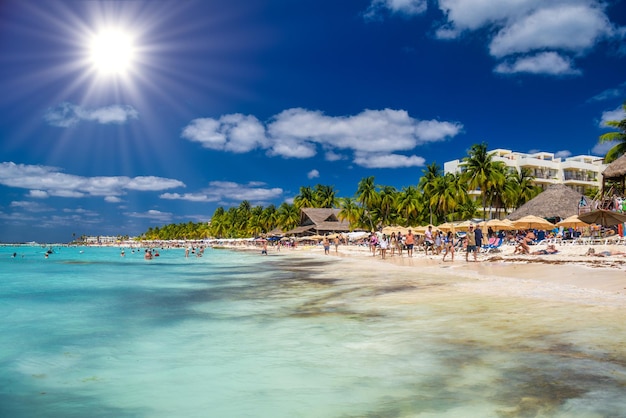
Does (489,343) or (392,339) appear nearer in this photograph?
(489,343)

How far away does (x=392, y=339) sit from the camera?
6.33 meters

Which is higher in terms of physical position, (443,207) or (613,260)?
(443,207)

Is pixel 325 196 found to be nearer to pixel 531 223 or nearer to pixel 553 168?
pixel 553 168

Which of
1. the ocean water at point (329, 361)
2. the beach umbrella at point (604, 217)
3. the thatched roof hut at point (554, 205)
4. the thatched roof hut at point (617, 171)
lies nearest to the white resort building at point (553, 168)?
the thatched roof hut at point (554, 205)

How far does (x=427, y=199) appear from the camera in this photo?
5819 cm

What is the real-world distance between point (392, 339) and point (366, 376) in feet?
5.37

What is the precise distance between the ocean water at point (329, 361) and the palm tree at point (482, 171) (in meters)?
41.2

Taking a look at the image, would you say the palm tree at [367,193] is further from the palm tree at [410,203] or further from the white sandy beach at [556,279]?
the white sandy beach at [556,279]

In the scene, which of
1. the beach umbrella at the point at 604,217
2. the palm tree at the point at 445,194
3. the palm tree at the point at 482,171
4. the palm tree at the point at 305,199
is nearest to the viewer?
the beach umbrella at the point at 604,217

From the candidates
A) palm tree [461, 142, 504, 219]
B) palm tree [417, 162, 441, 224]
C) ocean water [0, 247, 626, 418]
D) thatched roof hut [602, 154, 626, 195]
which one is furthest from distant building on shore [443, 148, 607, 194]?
ocean water [0, 247, 626, 418]

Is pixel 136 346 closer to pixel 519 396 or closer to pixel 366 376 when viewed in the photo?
pixel 366 376

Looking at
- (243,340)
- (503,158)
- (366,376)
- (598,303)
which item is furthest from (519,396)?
(503,158)

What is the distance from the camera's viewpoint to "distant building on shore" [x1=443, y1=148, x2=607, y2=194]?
68688 mm

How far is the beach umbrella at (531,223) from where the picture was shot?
27.0 meters
